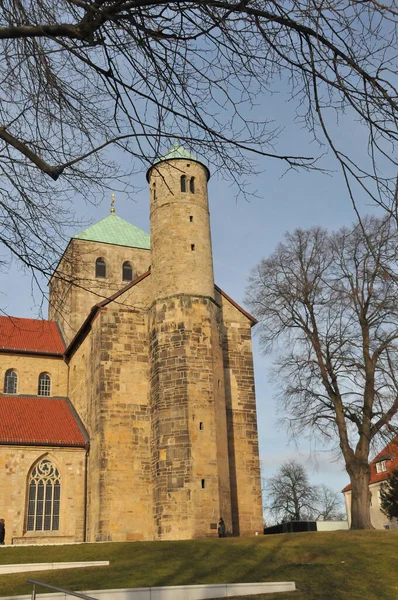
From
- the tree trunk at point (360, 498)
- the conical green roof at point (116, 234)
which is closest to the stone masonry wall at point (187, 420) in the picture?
the tree trunk at point (360, 498)

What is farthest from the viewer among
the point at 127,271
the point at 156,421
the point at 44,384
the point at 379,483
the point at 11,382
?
the point at 379,483

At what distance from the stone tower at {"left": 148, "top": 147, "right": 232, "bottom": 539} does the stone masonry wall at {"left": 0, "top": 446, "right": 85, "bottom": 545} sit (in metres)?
4.40

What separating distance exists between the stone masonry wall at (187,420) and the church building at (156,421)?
Result: 0.15 ft

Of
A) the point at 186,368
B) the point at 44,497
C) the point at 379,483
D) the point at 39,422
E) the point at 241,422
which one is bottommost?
the point at 44,497

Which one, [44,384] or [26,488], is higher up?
A: [44,384]

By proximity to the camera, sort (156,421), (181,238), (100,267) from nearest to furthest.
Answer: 1. (156,421)
2. (181,238)
3. (100,267)

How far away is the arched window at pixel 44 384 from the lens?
34.9 meters

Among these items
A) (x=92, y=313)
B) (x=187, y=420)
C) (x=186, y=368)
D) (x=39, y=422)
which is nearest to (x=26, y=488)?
(x=39, y=422)

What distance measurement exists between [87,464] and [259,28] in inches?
1023

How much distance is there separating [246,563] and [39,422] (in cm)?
1695

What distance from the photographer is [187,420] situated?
82.8 feet

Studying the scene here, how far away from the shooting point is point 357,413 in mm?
27000

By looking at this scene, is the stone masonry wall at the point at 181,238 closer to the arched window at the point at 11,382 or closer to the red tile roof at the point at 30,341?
the red tile roof at the point at 30,341

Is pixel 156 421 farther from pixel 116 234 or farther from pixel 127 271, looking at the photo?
pixel 116 234
